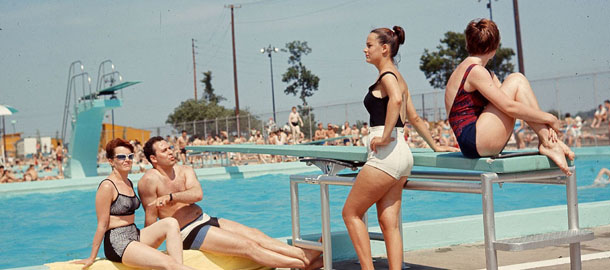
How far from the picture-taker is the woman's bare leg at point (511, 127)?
11.4 ft

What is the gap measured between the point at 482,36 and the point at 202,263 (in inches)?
94.6

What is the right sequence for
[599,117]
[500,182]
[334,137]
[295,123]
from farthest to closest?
1. [295,123]
2. [334,137]
3. [599,117]
4. [500,182]

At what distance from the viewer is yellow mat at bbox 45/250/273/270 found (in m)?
4.22

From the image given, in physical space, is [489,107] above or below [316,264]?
above

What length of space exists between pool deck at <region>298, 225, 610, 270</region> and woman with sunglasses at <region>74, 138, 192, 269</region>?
134 cm

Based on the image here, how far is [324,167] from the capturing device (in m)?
4.62

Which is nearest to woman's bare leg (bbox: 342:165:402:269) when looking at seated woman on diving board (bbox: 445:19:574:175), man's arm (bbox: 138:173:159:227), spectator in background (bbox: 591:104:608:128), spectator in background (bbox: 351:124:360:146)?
seated woman on diving board (bbox: 445:19:574:175)

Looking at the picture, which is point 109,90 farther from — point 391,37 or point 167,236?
point 391,37

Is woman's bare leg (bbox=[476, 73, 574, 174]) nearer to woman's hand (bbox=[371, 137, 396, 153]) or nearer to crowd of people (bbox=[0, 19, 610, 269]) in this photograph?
crowd of people (bbox=[0, 19, 610, 269])

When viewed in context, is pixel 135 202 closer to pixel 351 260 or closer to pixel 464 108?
pixel 351 260

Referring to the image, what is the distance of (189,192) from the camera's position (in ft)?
15.0

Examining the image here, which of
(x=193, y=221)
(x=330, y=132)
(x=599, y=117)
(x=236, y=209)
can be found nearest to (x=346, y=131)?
(x=330, y=132)

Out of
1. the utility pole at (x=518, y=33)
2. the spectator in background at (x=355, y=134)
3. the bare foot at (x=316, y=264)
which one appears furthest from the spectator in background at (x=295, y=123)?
the bare foot at (x=316, y=264)

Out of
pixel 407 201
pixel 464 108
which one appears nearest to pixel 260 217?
pixel 407 201
